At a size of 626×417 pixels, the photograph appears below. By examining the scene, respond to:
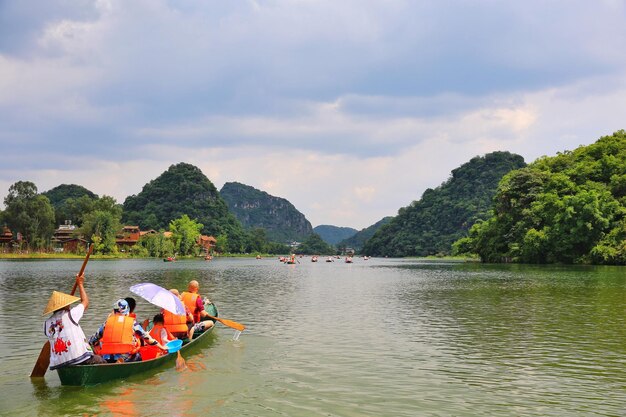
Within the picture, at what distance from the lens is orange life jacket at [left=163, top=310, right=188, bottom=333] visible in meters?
17.5

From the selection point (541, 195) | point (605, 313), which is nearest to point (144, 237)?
point (541, 195)

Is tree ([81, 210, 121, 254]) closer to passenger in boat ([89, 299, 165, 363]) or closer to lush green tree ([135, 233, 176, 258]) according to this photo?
lush green tree ([135, 233, 176, 258])

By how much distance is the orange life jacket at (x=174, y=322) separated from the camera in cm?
1755

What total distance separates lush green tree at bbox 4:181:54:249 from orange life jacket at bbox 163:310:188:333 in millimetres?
A: 124829

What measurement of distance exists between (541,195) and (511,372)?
263 feet

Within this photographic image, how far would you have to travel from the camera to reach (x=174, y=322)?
57.7ft

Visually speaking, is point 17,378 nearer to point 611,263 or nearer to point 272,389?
point 272,389

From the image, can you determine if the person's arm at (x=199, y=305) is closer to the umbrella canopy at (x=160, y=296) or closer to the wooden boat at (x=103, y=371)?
the umbrella canopy at (x=160, y=296)

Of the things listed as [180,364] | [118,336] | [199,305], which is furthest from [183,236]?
[118,336]

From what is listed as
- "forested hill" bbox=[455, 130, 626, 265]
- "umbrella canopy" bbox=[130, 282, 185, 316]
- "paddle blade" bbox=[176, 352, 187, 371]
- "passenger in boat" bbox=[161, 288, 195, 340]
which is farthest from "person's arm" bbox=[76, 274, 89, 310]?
"forested hill" bbox=[455, 130, 626, 265]

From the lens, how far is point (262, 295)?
37.8 meters

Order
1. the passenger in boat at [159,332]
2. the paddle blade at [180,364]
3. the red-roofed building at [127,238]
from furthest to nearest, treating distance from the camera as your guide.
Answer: the red-roofed building at [127,238], the passenger in boat at [159,332], the paddle blade at [180,364]

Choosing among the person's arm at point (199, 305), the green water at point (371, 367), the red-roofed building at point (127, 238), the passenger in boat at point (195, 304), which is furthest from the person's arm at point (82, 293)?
the red-roofed building at point (127, 238)

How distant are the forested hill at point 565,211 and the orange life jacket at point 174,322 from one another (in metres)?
72.9
